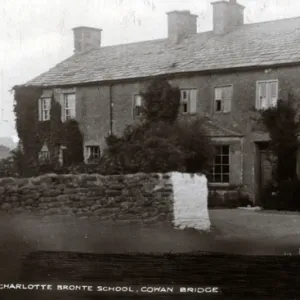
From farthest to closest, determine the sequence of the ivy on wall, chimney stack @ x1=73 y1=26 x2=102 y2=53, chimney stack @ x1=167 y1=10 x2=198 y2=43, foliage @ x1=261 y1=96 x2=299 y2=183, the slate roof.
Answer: the ivy on wall
foliage @ x1=261 y1=96 x2=299 y2=183
the slate roof
chimney stack @ x1=73 y1=26 x2=102 y2=53
chimney stack @ x1=167 y1=10 x2=198 y2=43

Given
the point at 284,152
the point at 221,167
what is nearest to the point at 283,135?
the point at 284,152

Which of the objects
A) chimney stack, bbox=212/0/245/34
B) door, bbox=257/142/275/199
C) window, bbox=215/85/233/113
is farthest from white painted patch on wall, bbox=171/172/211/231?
chimney stack, bbox=212/0/245/34

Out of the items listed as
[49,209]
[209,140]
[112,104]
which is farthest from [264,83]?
[49,209]

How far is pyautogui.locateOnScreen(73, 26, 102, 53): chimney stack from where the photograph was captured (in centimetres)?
675

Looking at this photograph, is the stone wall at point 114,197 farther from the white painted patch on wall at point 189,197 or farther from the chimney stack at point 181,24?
the chimney stack at point 181,24

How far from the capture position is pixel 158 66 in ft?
24.2

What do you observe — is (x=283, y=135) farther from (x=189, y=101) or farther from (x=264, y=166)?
(x=189, y=101)

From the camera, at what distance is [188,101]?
7.30 m

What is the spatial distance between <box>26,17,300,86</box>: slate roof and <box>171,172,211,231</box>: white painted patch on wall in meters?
1.39

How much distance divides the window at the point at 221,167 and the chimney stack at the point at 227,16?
1452 mm

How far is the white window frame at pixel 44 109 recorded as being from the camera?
299 inches

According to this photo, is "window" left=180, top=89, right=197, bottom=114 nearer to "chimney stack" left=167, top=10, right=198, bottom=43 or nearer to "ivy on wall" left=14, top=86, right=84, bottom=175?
"chimney stack" left=167, top=10, right=198, bottom=43

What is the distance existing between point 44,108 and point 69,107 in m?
0.36

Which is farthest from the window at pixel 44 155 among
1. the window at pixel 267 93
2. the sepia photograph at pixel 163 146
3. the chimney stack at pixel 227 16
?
the window at pixel 267 93
